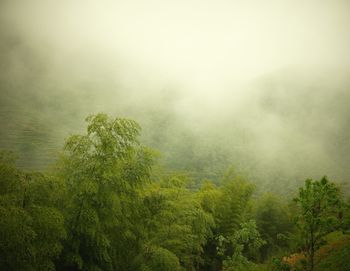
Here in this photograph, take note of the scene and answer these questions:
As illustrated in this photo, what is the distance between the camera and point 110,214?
13.4m

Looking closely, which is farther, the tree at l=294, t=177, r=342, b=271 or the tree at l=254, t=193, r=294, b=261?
the tree at l=254, t=193, r=294, b=261

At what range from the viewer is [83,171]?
13.2 metres

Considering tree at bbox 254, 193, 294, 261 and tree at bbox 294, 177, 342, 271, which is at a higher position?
tree at bbox 254, 193, 294, 261

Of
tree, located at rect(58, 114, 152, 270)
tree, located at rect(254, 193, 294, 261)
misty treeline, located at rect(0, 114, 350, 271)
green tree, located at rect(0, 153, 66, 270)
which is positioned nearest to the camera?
green tree, located at rect(0, 153, 66, 270)

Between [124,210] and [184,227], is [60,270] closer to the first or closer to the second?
[124,210]

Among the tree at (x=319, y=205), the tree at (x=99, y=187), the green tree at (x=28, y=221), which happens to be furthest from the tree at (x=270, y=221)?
the green tree at (x=28, y=221)

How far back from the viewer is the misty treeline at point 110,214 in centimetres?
977

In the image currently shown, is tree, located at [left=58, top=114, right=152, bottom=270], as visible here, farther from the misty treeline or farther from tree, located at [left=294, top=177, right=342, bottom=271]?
tree, located at [left=294, top=177, right=342, bottom=271]

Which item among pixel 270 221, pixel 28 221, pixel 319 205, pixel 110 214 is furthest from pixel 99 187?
pixel 270 221

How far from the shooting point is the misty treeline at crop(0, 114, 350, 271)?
9773 millimetres

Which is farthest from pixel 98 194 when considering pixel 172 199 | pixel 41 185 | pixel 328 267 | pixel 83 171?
pixel 328 267

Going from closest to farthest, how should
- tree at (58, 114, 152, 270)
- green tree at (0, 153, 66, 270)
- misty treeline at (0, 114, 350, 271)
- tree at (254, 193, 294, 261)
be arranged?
green tree at (0, 153, 66, 270)
misty treeline at (0, 114, 350, 271)
tree at (58, 114, 152, 270)
tree at (254, 193, 294, 261)

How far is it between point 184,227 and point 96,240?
21.2 ft

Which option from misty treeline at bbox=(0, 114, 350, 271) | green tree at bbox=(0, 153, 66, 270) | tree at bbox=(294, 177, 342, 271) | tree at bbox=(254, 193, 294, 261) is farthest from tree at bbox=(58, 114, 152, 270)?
tree at bbox=(254, 193, 294, 261)
